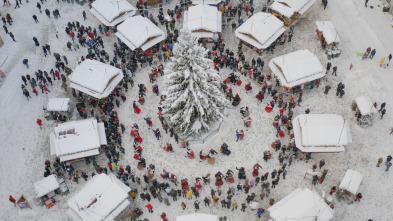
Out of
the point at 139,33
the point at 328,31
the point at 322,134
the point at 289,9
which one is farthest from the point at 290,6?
the point at 322,134

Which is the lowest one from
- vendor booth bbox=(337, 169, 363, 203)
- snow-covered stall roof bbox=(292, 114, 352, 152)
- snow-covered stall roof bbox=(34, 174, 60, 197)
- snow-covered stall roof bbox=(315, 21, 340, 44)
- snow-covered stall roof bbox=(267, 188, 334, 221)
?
snow-covered stall roof bbox=(34, 174, 60, 197)

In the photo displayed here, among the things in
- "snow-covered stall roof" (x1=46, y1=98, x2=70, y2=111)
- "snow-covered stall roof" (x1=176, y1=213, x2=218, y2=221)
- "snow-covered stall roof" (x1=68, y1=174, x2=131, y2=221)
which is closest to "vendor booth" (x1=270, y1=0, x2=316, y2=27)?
"snow-covered stall roof" (x1=46, y1=98, x2=70, y2=111)

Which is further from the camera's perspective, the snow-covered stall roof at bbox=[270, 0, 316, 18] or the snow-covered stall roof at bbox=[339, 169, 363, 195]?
the snow-covered stall roof at bbox=[270, 0, 316, 18]

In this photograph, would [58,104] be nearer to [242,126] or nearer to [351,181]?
[242,126]

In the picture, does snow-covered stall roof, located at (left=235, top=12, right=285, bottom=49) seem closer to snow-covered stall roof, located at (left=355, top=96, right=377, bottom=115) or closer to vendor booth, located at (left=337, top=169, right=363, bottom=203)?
snow-covered stall roof, located at (left=355, top=96, right=377, bottom=115)

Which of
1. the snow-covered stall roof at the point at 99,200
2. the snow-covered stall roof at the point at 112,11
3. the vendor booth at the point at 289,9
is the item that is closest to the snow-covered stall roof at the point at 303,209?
the snow-covered stall roof at the point at 99,200

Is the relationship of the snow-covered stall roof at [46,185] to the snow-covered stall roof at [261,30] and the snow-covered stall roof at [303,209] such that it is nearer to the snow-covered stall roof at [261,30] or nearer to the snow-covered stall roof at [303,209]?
the snow-covered stall roof at [303,209]
